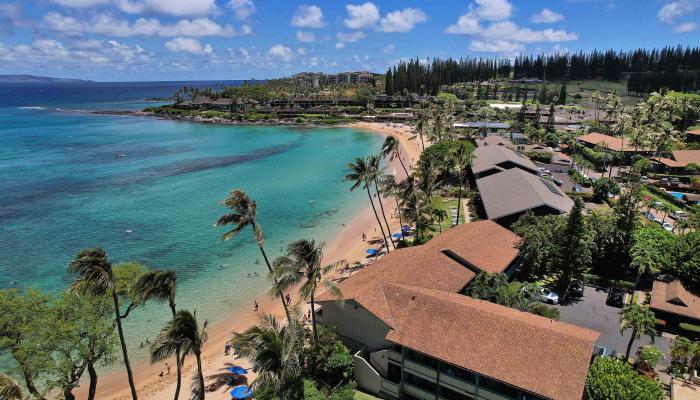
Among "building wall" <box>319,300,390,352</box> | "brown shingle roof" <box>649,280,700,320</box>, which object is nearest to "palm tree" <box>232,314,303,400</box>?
"building wall" <box>319,300,390,352</box>

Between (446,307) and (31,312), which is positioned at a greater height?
(31,312)

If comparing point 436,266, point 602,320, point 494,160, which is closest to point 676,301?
point 602,320

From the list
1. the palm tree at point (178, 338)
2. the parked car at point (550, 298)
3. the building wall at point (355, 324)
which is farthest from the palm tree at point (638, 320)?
the palm tree at point (178, 338)

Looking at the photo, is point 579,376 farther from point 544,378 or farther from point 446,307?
point 446,307

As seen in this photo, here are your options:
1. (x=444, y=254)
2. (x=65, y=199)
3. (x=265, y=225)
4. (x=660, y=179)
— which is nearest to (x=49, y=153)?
(x=65, y=199)

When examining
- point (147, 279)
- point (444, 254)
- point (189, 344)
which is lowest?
point (444, 254)

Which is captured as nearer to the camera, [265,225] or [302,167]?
[265,225]

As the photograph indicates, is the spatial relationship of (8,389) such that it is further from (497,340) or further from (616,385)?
(616,385)
